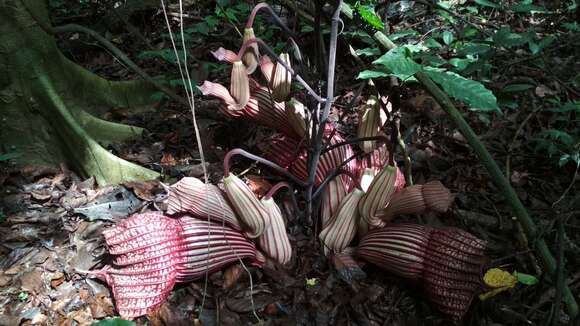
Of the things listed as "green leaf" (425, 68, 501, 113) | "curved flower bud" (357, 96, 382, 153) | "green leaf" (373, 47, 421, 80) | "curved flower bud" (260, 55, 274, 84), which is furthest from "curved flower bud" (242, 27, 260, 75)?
"green leaf" (425, 68, 501, 113)

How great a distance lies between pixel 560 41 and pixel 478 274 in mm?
→ 1815

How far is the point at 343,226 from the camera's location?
1.82 metres

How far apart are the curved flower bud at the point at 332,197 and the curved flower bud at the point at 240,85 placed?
0.55 metres

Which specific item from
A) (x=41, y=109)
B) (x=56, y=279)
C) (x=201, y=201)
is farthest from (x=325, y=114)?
(x=41, y=109)

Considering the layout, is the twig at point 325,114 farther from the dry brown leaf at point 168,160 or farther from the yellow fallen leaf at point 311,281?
the dry brown leaf at point 168,160

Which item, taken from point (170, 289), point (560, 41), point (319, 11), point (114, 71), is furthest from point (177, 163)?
point (560, 41)

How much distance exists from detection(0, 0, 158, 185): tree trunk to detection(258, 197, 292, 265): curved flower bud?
865 millimetres

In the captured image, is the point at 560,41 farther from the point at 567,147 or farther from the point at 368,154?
the point at 368,154

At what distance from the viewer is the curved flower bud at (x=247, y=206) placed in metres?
1.63

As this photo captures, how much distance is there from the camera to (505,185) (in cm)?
164

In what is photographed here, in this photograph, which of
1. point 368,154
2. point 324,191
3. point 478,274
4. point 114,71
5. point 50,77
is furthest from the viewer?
point 114,71

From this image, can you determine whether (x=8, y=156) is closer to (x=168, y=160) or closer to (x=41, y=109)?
(x=41, y=109)

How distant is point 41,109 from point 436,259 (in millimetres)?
2054

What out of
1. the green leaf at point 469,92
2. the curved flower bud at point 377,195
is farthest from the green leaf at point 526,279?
the green leaf at point 469,92
